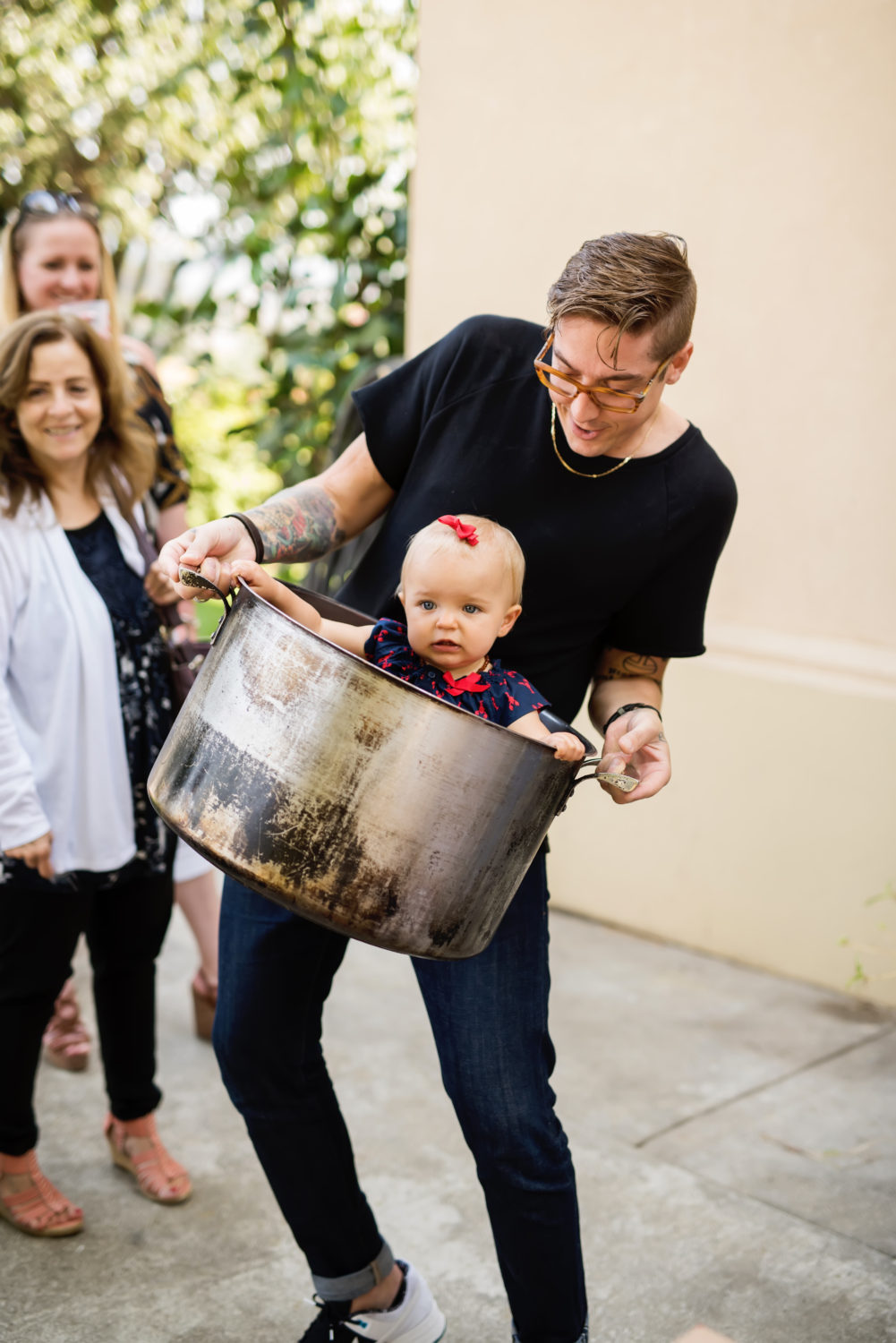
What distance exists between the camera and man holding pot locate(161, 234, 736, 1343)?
1742 millimetres

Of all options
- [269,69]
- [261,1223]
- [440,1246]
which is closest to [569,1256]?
[440,1246]

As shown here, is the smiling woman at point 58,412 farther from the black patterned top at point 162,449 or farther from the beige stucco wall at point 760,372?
the beige stucco wall at point 760,372

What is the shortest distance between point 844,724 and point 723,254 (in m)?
1.43

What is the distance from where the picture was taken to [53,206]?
3.24 metres

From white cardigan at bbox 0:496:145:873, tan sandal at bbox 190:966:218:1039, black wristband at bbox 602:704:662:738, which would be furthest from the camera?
tan sandal at bbox 190:966:218:1039

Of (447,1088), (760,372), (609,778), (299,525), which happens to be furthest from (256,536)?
(760,372)

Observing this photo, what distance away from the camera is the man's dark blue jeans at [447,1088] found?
1766mm

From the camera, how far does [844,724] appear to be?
370 cm

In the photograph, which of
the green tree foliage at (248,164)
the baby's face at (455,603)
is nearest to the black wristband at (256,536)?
the baby's face at (455,603)

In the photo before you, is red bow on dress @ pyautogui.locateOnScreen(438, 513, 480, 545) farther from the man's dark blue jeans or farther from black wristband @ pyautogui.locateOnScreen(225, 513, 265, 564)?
the man's dark blue jeans

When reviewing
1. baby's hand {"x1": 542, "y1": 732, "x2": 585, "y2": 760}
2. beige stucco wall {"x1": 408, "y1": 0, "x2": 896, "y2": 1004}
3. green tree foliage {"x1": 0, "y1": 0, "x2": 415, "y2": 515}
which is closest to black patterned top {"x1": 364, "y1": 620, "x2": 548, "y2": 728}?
baby's hand {"x1": 542, "y1": 732, "x2": 585, "y2": 760}

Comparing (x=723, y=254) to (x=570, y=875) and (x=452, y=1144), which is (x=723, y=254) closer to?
(x=570, y=875)

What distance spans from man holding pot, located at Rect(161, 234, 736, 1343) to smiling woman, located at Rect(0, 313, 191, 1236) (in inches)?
21.8

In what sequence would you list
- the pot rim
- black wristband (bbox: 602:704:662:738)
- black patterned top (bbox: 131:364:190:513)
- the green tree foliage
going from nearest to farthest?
the pot rim
black wristband (bbox: 602:704:662:738)
black patterned top (bbox: 131:364:190:513)
the green tree foliage
